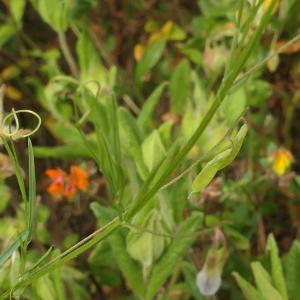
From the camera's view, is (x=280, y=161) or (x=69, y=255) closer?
(x=69, y=255)

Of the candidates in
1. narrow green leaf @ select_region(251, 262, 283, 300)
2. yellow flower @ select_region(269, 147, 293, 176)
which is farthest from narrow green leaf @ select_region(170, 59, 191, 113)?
narrow green leaf @ select_region(251, 262, 283, 300)

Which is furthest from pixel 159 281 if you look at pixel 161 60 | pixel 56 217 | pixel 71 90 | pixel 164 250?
pixel 161 60

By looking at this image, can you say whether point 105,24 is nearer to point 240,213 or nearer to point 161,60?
point 161,60

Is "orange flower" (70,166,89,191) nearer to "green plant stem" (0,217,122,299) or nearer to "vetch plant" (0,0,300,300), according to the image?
"vetch plant" (0,0,300,300)

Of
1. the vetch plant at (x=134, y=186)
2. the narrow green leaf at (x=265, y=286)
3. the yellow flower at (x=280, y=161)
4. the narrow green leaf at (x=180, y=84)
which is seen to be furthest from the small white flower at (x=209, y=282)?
the narrow green leaf at (x=180, y=84)

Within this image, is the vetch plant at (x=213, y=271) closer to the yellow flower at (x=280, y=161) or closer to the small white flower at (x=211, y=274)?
the small white flower at (x=211, y=274)

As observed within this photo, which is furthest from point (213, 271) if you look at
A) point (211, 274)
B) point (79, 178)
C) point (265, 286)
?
point (79, 178)

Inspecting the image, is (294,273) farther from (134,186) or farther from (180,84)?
(180,84)
